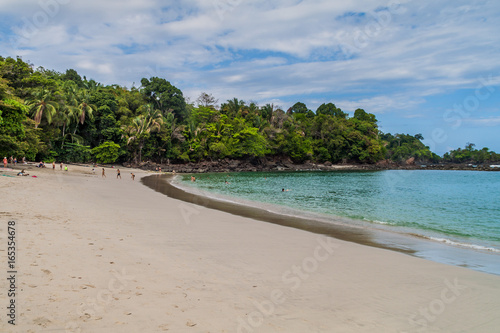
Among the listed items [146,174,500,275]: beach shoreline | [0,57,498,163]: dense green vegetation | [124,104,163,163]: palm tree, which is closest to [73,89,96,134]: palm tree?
[0,57,498,163]: dense green vegetation

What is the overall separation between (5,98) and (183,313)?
1057 inches

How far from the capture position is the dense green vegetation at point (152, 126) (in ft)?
133

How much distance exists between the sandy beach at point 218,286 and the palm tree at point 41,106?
1516 inches

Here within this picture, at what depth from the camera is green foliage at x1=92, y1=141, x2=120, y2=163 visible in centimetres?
5634

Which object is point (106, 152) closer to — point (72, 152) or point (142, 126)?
point (72, 152)

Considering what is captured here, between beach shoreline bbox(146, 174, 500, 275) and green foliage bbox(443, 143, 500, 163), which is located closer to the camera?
beach shoreline bbox(146, 174, 500, 275)

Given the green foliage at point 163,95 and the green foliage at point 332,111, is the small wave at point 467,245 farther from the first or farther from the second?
the green foliage at point 332,111

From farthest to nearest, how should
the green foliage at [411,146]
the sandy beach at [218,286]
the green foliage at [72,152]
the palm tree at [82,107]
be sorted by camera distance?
the green foliage at [411,146]
the palm tree at [82,107]
the green foliage at [72,152]
the sandy beach at [218,286]

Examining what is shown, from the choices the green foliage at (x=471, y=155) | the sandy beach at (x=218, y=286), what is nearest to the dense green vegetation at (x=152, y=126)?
the sandy beach at (x=218, y=286)

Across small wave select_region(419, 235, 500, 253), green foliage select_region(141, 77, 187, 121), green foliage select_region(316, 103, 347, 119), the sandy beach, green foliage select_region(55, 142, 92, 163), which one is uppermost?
green foliage select_region(316, 103, 347, 119)

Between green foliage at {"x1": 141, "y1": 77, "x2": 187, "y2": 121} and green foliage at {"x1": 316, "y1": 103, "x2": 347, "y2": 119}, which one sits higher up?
green foliage at {"x1": 316, "y1": 103, "x2": 347, "y2": 119}

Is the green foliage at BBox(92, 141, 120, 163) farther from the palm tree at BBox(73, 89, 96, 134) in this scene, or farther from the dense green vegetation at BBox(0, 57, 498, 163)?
the palm tree at BBox(73, 89, 96, 134)

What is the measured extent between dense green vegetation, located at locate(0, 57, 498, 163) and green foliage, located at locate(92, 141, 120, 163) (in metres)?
0.17

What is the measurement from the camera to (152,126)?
201 feet
